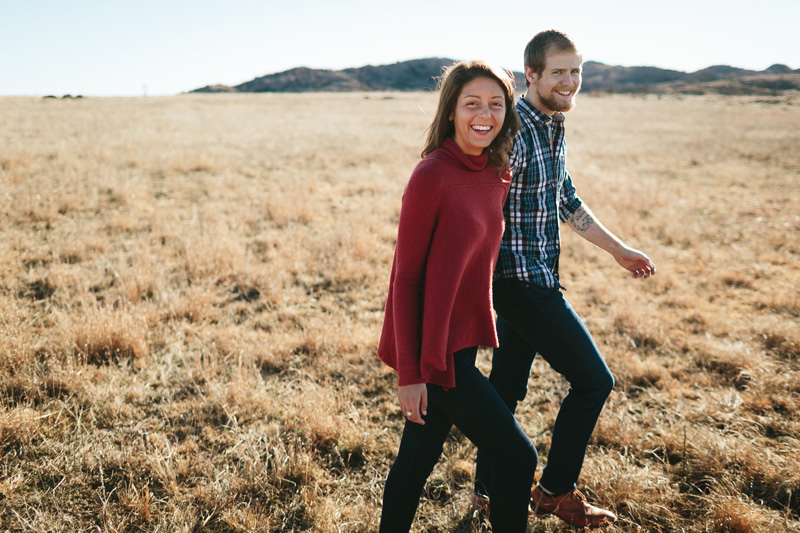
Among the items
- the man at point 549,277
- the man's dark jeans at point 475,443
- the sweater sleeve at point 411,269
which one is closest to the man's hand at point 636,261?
the man at point 549,277

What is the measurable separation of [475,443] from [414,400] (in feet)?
1.11

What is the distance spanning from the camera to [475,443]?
6.18 ft

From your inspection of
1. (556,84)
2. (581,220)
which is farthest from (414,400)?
(556,84)

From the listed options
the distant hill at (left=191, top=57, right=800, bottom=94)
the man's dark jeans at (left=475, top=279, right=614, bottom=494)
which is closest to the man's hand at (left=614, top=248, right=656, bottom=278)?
the man's dark jeans at (left=475, top=279, right=614, bottom=494)

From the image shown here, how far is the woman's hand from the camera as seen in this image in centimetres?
180

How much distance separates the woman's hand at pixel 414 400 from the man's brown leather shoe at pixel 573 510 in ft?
4.10

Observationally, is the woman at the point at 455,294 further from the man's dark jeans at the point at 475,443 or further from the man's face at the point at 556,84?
the man's face at the point at 556,84

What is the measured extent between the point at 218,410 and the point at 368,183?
8333 millimetres

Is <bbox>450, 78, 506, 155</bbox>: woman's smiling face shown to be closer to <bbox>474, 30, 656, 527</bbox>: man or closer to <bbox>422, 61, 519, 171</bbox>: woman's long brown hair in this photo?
<bbox>422, 61, 519, 171</bbox>: woman's long brown hair

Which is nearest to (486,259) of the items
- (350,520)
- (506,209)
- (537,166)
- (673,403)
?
(506,209)

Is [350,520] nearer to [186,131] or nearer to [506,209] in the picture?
[506,209]

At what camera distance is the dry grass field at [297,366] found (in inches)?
106

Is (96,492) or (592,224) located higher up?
(592,224)

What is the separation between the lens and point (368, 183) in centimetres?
1116
